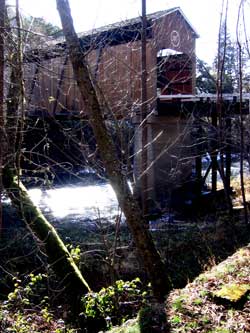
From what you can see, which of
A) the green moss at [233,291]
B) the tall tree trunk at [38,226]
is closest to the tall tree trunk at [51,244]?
the tall tree trunk at [38,226]

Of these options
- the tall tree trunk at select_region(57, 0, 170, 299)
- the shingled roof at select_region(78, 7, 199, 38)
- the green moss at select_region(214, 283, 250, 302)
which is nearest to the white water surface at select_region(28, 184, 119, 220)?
the shingled roof at select_region(78, 7, 199, 38)

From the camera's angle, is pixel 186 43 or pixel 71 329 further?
pixel 186 43

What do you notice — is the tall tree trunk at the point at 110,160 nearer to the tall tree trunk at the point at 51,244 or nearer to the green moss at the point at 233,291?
the tall tree trunk at the point at 51,244

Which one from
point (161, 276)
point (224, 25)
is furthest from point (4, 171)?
point (224, 25)

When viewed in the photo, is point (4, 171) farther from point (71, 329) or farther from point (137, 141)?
point (137, 141)

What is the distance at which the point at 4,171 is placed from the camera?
20.5 ft

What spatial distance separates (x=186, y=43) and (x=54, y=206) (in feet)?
25.6

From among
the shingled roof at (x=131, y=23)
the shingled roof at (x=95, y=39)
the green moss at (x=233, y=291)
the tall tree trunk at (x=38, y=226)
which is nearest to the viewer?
the green moss at (x=233, y=291)

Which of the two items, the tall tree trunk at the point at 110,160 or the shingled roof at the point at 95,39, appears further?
the shingled roof at the point at 95,39

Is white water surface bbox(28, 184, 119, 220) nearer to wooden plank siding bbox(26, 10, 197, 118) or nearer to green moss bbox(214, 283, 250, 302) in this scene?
wooden plank siding bbox(26, 10, 197, 118)

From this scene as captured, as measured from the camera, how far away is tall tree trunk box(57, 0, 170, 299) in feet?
15.4

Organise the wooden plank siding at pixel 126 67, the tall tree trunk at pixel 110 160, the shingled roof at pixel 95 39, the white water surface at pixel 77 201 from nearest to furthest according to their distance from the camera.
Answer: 1. the tall tree trunk at pixel 110 160
2. the shingled roof at pixel 95 39
3. the wooden plank siding at pixel 126 67
4. the white water surface at pixel 77 201

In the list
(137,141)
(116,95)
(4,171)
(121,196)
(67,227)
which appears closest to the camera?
(121,196)

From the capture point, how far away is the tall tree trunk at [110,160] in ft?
15.4
